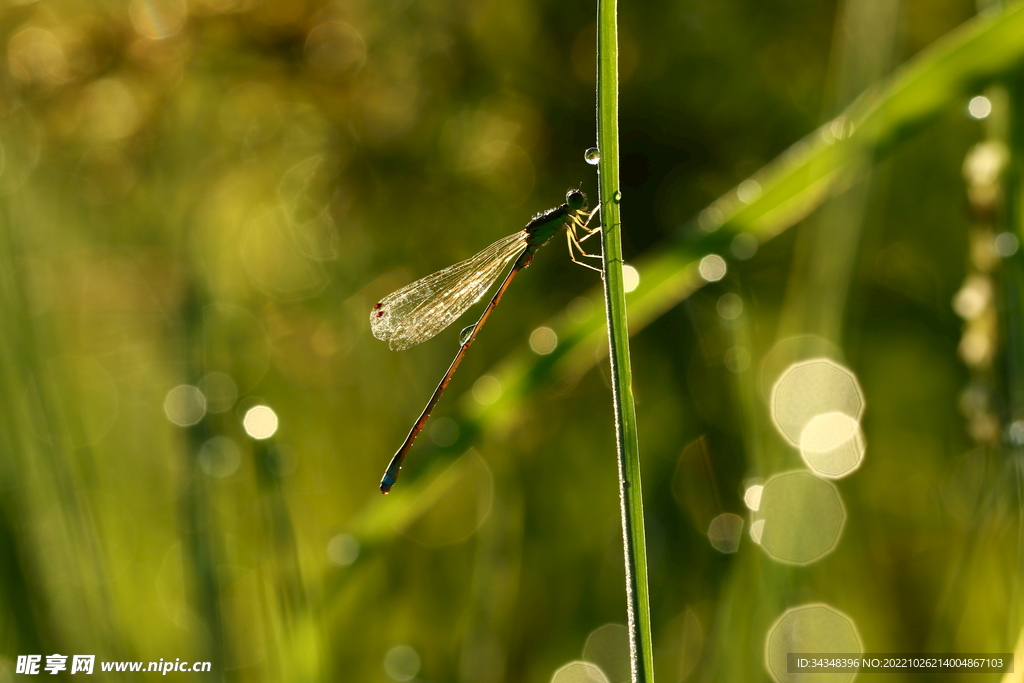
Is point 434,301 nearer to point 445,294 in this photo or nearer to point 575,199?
point 445,294

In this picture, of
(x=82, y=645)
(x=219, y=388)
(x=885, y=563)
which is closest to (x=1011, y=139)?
(x=885, y=563)

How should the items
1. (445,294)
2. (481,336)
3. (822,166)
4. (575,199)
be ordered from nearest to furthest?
(822,166) → (575,199) → (445,294) → (481,336)

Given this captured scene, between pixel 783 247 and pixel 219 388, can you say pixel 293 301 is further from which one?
pixel 783 247

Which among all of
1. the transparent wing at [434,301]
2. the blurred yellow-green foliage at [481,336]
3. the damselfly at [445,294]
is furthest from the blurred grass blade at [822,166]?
the transparent wing at [434,301]

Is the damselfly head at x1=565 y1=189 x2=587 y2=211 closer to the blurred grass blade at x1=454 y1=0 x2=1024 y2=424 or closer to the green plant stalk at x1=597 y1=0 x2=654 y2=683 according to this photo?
the blurred grass blade at x1=454 y1=0 x2=1024 y2=424

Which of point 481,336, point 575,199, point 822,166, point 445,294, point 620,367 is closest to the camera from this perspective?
point 620,367

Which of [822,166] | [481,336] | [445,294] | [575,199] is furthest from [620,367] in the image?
[481,336]

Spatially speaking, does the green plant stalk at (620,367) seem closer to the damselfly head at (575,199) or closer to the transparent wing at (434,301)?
the damselfly head at (575,199)
